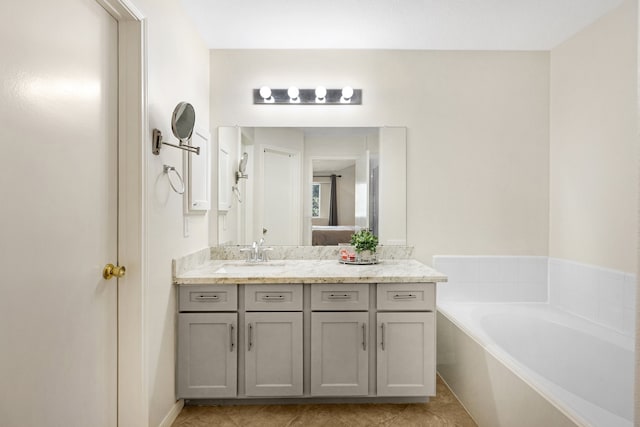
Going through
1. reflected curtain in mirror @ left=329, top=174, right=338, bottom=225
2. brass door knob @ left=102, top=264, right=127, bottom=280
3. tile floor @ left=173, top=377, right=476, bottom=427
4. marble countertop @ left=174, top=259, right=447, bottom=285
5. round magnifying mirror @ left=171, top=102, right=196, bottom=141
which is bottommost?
tile floor @ left=173, top=377, right=476, bottom=427

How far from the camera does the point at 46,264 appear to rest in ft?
4.10

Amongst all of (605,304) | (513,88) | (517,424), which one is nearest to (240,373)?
(517,424)

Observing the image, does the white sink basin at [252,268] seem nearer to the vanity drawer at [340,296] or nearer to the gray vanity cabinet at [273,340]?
the gray vanity cabinet at [273,340]

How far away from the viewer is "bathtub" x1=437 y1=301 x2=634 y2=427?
155cm

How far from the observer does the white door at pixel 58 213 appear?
3.60ft

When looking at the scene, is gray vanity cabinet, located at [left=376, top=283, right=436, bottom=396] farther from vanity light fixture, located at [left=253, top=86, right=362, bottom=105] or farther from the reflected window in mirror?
vanity light fixture, located at [left=253, top=86, right=362, bottom=105]

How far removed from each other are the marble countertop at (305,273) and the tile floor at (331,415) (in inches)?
30.8

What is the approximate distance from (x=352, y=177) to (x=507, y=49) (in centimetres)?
155

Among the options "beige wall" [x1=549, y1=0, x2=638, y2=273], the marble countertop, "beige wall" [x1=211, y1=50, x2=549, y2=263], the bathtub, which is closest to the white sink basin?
the marble countertop

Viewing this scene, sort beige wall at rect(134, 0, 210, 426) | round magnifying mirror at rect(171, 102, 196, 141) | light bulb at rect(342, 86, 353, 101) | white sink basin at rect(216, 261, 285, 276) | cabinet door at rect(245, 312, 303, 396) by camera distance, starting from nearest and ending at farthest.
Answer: beige wall at rect(134, 0, 210, 426)
round magnifying mirror at rect(171, 102, 196, 141)
cabinet door at rect(245, 312, 303, 396)
white sink basin at rect(216, 261, 285, 276)
light bulb at rect(342, 86, 353, 101)

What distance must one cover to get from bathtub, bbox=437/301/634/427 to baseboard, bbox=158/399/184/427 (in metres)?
1.73

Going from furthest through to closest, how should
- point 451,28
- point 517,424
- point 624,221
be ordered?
1. point 451,28
2. point 624,221
3. point 517,424

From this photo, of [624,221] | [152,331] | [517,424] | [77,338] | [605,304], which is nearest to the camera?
[77,338]

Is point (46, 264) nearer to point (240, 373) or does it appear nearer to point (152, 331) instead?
point (152, 331)
